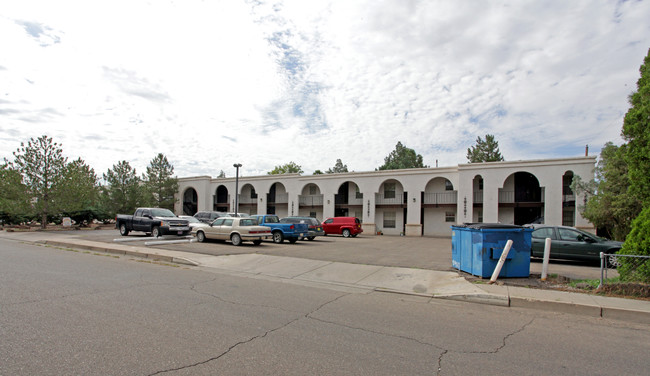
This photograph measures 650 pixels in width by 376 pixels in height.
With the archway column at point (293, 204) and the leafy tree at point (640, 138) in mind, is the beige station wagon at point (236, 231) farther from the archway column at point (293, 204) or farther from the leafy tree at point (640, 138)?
the archway column at point (293, 204)

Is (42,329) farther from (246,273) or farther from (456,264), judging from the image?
(456,264)

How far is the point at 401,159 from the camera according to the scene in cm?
6319

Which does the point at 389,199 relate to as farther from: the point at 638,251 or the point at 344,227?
the point at 638,251

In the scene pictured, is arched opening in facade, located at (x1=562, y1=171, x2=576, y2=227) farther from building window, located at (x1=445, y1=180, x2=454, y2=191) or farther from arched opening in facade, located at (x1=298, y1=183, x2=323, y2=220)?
arched opening in facade, located at (x1=298, y1=183, x2=323, y2=220)

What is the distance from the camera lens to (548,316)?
22.0ft

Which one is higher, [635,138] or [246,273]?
[635,138]

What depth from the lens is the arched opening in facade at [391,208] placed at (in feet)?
112

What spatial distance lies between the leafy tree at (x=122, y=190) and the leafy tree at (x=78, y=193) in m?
2.66

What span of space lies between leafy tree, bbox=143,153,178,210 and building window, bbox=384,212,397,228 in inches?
1042

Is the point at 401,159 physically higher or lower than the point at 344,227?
higher

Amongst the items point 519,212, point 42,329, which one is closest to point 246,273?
point 42,329

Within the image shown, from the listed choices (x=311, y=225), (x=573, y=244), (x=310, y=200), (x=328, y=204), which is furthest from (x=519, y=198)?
(x=310, y=200)

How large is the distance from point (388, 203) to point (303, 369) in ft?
102

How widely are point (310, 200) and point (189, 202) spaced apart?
59.1 ft
